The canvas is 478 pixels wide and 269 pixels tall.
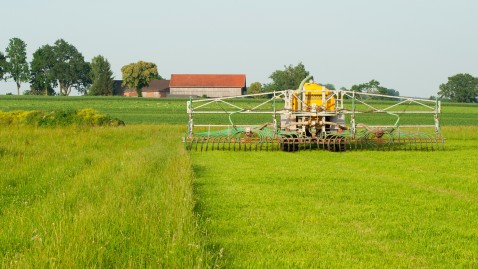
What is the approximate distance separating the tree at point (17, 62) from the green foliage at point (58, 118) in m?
89.4

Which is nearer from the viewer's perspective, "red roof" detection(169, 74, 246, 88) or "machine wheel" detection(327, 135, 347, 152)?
"machine wheel" detection(327, 135, 347, 152)

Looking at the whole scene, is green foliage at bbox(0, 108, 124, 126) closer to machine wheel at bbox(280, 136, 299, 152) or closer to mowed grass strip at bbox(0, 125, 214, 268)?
machine wheel at bbox(280, 136, 299, 152)

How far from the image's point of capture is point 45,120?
3173 cm

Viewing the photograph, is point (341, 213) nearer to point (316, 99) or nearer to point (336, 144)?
point (336, 144)

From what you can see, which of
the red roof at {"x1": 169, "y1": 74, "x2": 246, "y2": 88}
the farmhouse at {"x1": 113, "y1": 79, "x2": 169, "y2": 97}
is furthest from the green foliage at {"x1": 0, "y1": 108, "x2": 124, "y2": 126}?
the farmhouse at {"x1": 113, "y1": 79, "x2": 169, "y2": 97}

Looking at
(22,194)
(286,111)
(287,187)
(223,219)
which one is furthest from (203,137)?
(223,219)

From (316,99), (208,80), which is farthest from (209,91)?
(316,99)

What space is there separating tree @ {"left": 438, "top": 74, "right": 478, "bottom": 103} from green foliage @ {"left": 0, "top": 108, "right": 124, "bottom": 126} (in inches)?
4009

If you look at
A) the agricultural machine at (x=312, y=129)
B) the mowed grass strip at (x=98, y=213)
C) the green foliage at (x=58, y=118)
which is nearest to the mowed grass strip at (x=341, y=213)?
the mowed grass strip at (x=98, y=213)

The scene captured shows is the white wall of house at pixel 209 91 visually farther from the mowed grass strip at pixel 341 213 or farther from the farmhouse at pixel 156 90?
the mowed grass strip at pixel 341 213

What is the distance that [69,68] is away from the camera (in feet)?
405

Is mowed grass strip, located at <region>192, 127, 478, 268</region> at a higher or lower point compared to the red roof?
lower

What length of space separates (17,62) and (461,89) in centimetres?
8478

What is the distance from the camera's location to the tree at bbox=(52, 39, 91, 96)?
12200 centimetres
